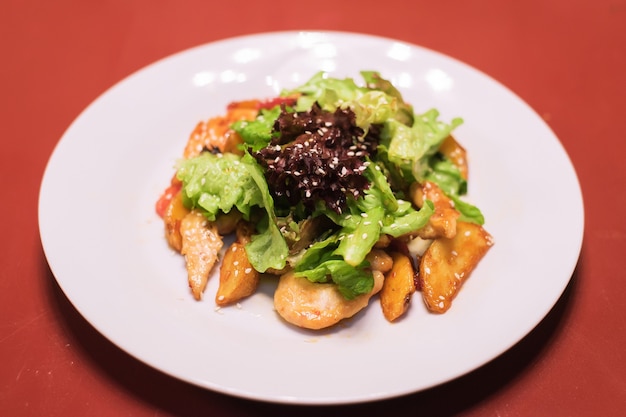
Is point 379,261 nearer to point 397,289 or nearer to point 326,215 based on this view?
point 397,289

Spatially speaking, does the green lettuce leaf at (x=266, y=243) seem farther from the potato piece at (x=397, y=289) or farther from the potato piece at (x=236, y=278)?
the potato piece at (x=397, y=289)

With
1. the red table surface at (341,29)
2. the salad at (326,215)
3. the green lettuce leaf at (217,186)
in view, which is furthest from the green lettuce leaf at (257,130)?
the red table surface at (341,29)

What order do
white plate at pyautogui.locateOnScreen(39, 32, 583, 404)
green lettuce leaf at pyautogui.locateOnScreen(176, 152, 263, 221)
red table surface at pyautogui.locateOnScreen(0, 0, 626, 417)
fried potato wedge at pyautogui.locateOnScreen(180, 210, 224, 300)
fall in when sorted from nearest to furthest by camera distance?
white plate at pyautogui.locateOnScreen(39, 32, 583, 404), red table surface at pyautogui.locateOnScreen(0, 0, 626, 417), fried potato wedge at pyautogui.locateOnScreen(180, 210, 224, 300), green lettuce leaf at pyautogui.locateOnScreen(176, 152, 263, 221)

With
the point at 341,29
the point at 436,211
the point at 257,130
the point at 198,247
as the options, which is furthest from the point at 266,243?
the point at 341,29

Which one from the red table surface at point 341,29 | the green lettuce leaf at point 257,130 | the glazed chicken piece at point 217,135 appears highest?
the green lettuce leaf at point 257,130

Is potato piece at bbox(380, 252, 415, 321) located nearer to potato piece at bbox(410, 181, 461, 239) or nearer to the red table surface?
potato piece at bbox(410, 181, 461, 239)

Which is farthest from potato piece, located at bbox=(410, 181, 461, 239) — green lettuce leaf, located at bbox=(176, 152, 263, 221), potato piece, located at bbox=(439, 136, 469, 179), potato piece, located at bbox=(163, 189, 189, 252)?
potato piece, located at bbox=(163, 189, 189, 252)
